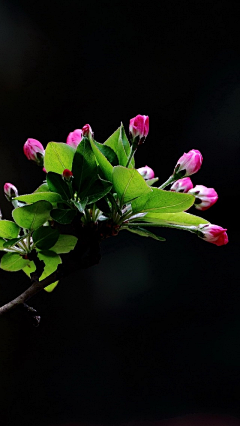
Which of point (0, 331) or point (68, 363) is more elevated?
point (0, 331)

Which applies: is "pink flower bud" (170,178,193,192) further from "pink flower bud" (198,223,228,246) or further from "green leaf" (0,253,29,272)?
"green leaf" (0,253,29,272)

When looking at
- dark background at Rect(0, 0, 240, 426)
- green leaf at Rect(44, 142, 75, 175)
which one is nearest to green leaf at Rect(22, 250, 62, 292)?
green leaf at Rect(44, 142, 75, 175)

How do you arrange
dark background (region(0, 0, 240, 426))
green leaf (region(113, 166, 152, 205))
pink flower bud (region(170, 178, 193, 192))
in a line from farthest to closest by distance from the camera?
dark background (region(0, 0, 240, 426)) → pink flower bud (region(170, 178, 193, 192)) → green leaf (region(113, 166, 152, 205))

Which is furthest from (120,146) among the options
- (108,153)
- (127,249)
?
(127,249)

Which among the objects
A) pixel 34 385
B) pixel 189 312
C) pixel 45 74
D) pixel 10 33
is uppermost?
pixel 10 33

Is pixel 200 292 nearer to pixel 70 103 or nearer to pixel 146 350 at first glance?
pixel 146 350

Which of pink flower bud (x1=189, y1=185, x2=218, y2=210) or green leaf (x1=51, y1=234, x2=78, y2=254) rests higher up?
pink flower bud (x1=189, y1=185, x2=218, y2=210)

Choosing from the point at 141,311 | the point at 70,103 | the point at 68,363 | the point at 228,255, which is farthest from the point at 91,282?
the point at 70,103
